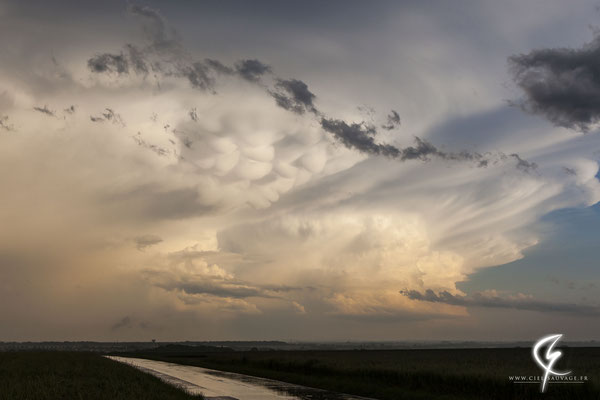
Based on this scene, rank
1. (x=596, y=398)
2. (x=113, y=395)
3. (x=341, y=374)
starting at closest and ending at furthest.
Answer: (x=596, y=398), (x=113, y=395), (x=341, y=374)

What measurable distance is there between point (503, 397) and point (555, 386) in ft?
9.67

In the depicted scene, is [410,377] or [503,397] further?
[410,377]

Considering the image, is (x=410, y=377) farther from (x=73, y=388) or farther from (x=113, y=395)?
(x=73, y=388)

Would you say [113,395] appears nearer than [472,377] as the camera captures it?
Yes

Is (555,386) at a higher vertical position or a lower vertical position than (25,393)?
higher

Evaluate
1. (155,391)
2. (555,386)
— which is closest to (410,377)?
(555,386)

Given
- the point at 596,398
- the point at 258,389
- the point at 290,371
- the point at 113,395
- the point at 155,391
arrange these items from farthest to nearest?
1. the point at 290,371
2. the point at 258,389
3. the point at 155,391
4. the point at 113,395
5. the point at 596,398

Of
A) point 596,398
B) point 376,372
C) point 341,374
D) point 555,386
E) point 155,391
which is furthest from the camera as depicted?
point 341,374

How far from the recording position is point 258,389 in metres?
38.5

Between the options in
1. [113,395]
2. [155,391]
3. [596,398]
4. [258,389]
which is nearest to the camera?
[596,398]

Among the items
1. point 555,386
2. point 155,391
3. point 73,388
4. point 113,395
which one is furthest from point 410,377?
point 73,388

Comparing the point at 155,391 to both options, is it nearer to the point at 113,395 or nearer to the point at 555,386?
the point at 113,395

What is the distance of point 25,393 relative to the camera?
31.7m

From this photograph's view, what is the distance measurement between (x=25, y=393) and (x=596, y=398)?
31.3 metres
